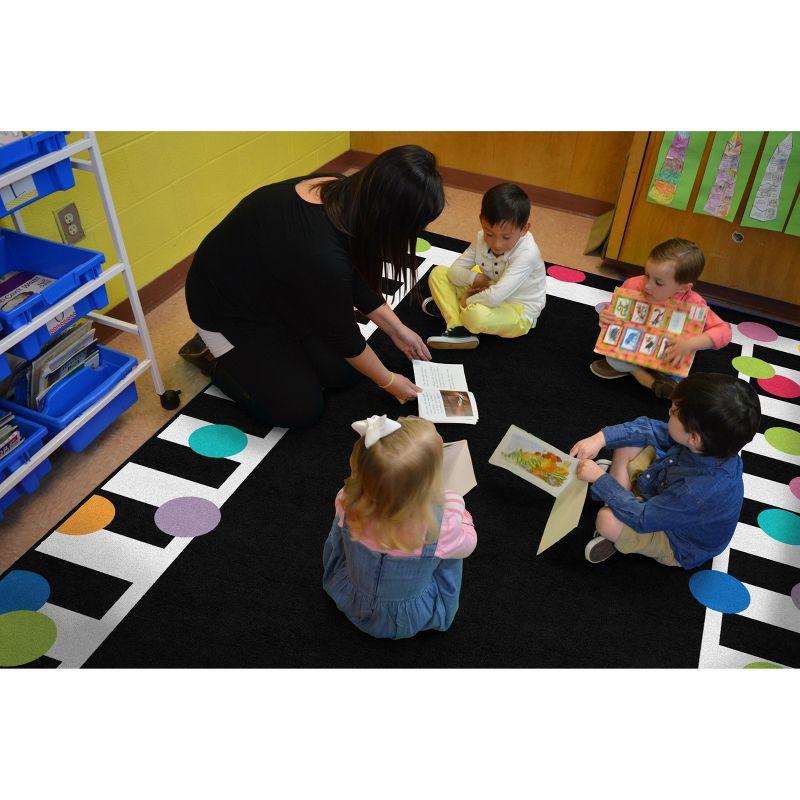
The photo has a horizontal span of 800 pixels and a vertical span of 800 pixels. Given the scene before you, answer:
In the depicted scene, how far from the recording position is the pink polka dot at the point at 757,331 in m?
3.07

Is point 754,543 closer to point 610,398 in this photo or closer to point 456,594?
point 610,398

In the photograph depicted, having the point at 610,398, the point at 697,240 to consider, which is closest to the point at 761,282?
the point at 697,240

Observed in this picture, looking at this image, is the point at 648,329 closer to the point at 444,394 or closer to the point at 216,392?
the point at 444,394

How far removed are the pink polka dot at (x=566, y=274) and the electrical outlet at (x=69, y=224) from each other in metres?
2.03

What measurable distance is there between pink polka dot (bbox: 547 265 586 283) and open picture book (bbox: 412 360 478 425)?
92 centimetres

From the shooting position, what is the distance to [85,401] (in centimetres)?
226

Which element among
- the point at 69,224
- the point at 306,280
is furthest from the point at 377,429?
the point at 69,224

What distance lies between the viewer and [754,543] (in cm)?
222

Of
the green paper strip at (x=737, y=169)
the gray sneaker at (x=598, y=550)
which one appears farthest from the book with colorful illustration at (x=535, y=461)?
the green paper strip at (x=737, y=169)

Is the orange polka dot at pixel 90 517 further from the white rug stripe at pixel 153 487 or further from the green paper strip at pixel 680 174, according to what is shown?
the green paper strip at pixel 680 174

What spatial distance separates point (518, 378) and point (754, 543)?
3.29ft

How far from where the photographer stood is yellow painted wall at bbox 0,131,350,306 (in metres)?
2.66

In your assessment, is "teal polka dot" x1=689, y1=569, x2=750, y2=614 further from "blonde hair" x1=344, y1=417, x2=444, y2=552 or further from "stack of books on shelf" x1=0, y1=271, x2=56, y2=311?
"stack of books on shelf" x1=0, y1=271, x2=56, y2=311

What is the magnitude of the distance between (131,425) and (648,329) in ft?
6.25
